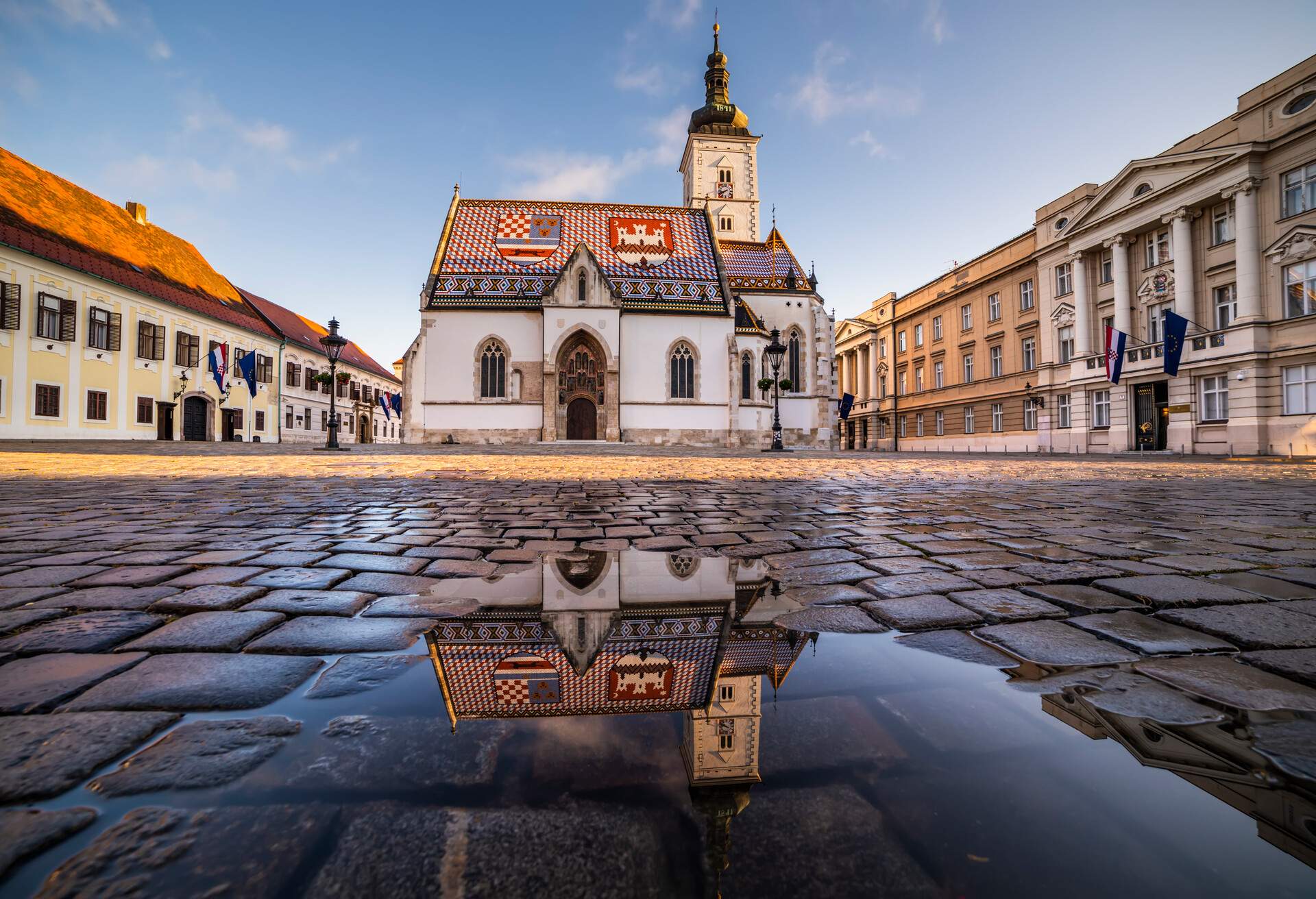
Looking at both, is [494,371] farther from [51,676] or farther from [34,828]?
[34,828]

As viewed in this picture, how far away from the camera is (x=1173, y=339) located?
2325cm

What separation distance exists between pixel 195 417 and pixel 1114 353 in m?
43.5

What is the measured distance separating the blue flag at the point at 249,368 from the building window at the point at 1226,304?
1679 inches

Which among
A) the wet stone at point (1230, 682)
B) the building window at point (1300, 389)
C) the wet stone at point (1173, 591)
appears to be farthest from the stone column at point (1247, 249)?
the wet stone at point (1230, 682)

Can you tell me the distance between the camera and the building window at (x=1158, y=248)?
1037 inches

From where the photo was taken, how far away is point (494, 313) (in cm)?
Result: 2997

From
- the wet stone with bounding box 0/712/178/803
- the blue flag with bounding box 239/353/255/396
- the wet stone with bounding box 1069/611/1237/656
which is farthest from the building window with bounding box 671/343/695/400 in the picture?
the wet stone with bounding box 0/712/178/803

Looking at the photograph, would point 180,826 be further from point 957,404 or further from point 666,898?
point 957,404

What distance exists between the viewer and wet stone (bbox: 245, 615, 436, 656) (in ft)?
6.03

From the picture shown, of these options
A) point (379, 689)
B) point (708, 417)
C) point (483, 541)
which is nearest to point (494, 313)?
point (708, 417)

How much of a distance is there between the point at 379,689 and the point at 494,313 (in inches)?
1189

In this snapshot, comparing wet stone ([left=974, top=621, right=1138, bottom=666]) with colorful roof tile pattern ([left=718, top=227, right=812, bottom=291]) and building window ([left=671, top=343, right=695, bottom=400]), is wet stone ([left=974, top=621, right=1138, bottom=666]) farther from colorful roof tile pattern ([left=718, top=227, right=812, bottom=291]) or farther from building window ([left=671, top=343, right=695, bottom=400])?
colorful roof tile pattern ([left=718, top=227, right=812, bottom=291])

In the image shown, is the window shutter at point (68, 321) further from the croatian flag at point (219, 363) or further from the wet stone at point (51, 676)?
the wet stone at point (51, 676)

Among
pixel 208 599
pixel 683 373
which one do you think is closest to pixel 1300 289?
pixel 683 373
